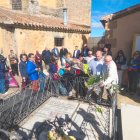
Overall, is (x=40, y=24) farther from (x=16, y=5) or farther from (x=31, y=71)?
(x=31, y=71)

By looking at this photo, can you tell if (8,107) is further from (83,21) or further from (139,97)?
(83,21)

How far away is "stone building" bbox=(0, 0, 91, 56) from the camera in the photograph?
1070cm

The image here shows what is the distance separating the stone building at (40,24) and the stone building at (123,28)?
5.17m

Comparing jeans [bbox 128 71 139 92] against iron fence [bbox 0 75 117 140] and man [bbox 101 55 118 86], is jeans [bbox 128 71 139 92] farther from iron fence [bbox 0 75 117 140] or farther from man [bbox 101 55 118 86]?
man [bbox 101 55 118 86]

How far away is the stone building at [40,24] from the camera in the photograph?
35.1 ft

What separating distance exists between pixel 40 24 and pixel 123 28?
20.1 ft

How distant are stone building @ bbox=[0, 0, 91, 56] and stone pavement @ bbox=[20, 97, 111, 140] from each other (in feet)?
21.5

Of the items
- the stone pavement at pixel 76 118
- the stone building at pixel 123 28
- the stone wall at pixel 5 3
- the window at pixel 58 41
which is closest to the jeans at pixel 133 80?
the stone building at pixel 123 28

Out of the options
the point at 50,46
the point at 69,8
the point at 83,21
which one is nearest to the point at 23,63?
the point at 50,46

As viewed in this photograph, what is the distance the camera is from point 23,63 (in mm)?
7047

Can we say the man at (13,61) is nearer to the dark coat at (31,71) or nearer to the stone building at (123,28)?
the dark coat at (31,71)

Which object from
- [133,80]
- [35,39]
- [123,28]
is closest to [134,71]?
[133,80]

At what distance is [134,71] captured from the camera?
7.46 m

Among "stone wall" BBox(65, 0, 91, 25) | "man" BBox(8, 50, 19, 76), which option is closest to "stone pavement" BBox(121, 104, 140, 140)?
"man" BBox(8, 50, 19, 76)
